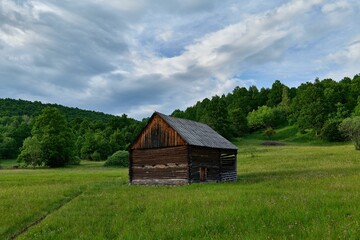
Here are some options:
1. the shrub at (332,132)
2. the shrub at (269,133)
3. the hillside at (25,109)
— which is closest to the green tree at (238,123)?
the shrub at (269,133)

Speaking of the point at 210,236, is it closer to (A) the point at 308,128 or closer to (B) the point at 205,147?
(B) the point at 205,147

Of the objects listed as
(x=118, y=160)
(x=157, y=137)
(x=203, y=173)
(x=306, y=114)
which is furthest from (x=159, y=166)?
(x=306, y=114)

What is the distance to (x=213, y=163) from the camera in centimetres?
3266

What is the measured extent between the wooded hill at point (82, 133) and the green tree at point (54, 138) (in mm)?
4457

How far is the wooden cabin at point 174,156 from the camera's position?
29.8m

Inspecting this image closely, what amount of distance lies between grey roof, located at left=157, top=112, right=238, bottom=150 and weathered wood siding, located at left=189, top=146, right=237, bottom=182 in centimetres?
61

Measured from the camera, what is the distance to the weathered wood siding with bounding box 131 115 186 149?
3019 cm

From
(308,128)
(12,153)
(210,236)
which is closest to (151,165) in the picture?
(210,236)

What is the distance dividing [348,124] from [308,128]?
105ft

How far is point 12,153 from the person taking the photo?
9669cm

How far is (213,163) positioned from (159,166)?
527cm

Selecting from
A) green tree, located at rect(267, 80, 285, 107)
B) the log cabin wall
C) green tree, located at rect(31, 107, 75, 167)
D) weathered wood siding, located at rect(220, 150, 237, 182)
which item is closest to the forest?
green tree, located at rect(31, 107, 75, 167)

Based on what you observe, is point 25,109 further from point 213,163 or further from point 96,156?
point 213,163

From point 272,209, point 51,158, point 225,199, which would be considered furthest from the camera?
point 51,158
